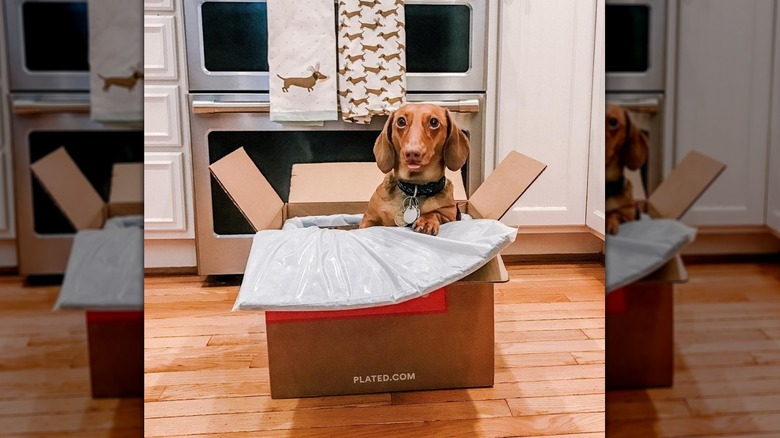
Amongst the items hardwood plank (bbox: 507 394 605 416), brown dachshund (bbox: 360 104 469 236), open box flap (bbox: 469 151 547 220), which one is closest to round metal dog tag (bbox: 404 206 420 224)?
brown dachshund (bbox: 360 104 469 236)

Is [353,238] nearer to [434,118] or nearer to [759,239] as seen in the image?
[434,118]

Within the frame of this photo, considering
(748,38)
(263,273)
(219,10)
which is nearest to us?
(748,38)

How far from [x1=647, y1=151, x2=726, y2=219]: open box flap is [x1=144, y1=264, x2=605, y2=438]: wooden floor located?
0.77 metres

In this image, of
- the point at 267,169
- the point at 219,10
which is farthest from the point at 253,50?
the point at 267,169

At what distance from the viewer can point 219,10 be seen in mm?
952

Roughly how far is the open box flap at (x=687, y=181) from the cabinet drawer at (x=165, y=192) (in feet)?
3.15

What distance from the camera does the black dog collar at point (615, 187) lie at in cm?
24

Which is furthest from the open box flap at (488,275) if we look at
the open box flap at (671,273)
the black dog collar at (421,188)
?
the open box flap at (671,273)

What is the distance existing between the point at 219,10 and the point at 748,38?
0.90m

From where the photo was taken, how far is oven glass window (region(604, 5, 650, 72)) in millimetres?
216

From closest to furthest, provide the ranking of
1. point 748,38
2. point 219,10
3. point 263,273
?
point 748,38
point 263,273
point 219,10

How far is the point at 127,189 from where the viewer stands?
0.26m

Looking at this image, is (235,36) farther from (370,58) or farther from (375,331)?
(375,331)

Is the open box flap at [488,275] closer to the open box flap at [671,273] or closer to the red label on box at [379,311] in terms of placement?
Result: the red label on box at [379,311]
